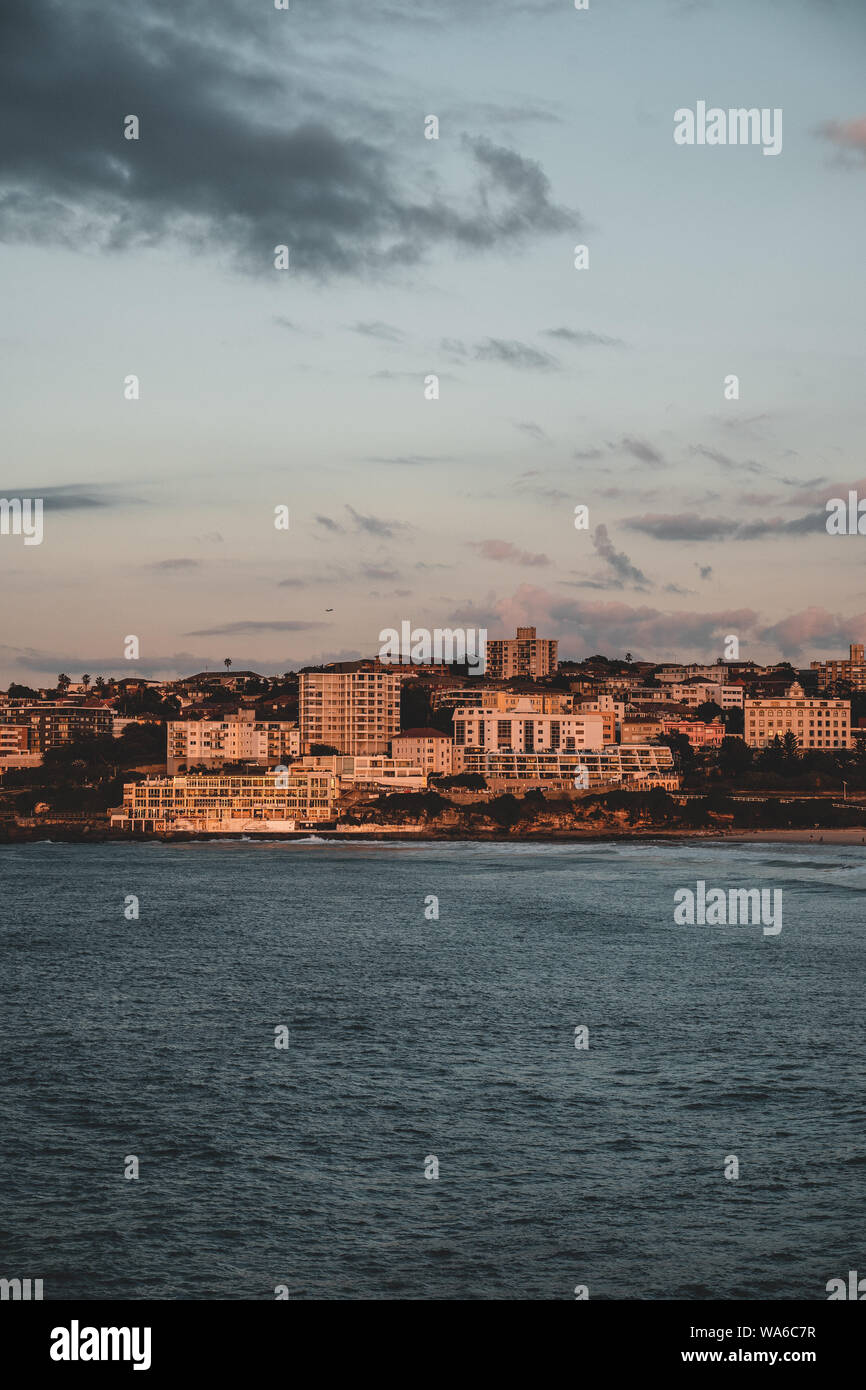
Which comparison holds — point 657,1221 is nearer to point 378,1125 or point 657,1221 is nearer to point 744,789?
point 378,1125

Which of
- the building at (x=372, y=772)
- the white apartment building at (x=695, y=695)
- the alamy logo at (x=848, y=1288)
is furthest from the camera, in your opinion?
the white apartment building at (x=695, y=695)

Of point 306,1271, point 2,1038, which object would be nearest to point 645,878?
point 2,1038

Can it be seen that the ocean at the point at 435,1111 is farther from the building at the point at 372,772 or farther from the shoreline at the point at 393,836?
the building at the point at 372,772

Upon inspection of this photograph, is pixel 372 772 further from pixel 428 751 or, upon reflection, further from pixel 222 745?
pixel 222 745

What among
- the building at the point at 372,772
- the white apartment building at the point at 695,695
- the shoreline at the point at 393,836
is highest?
the white apartment building at the point at 695,695
